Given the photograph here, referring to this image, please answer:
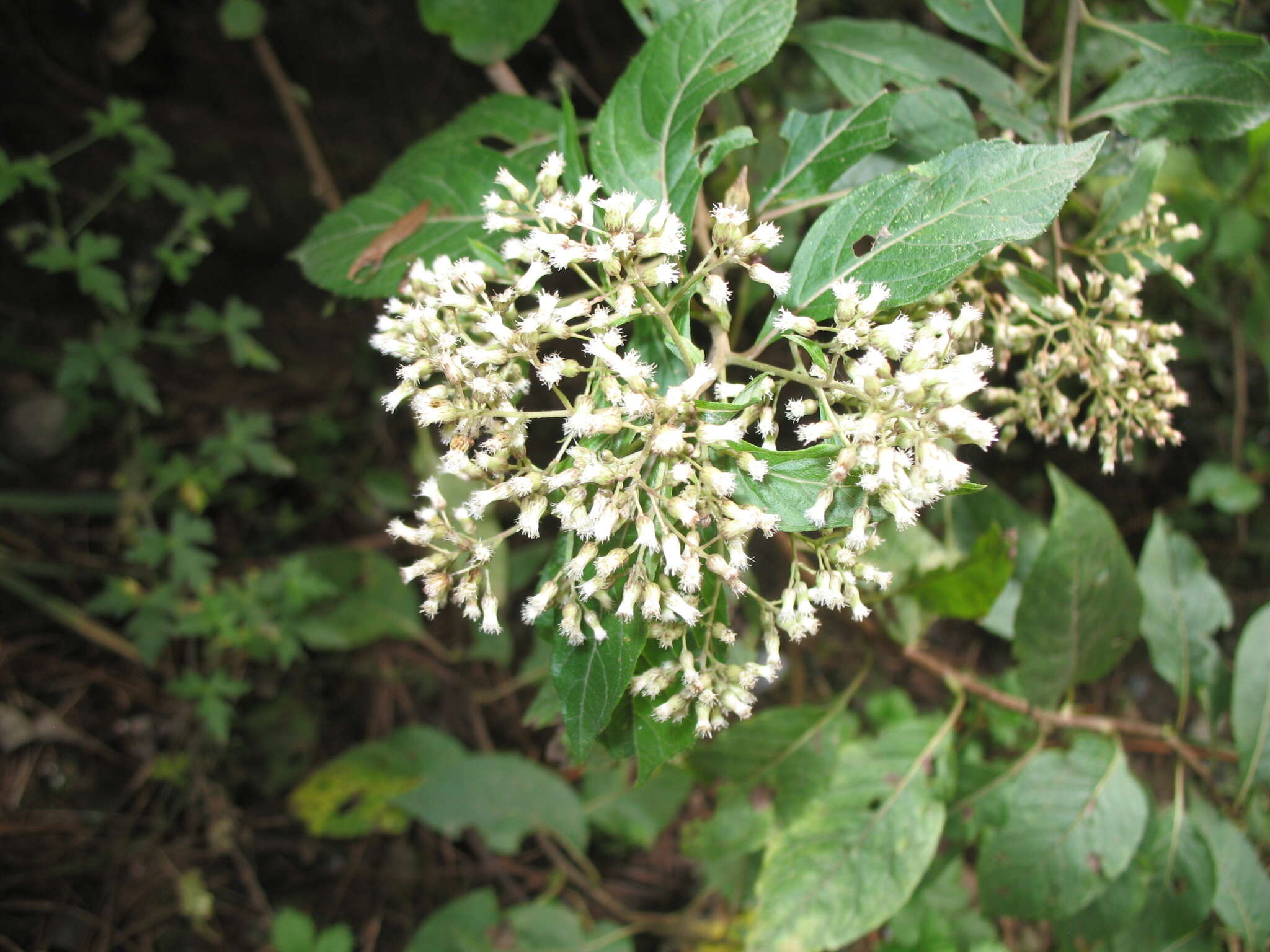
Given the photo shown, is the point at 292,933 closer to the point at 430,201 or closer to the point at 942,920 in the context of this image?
the point at 942,920

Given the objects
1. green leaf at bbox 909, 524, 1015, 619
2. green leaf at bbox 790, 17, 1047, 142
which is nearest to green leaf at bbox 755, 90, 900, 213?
green leaf at bbox 790, 17, 1047, 142

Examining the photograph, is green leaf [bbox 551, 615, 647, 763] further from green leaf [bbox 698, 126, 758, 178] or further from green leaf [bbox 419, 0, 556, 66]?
green leaf [bbox 419, 0, 556, 66]

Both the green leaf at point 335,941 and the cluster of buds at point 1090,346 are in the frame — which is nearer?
the cluster of buds at point 1090,346

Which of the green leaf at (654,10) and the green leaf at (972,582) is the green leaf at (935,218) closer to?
the green leaf at (654,10)

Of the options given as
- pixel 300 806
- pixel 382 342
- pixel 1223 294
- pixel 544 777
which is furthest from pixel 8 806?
pixel 1223 294

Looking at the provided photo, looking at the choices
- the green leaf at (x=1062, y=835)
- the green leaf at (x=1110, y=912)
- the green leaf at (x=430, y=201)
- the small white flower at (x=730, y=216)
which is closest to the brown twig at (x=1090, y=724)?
the green leaf at (x=1062, y=835)

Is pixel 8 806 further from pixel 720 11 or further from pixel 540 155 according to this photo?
pixel 720 11
